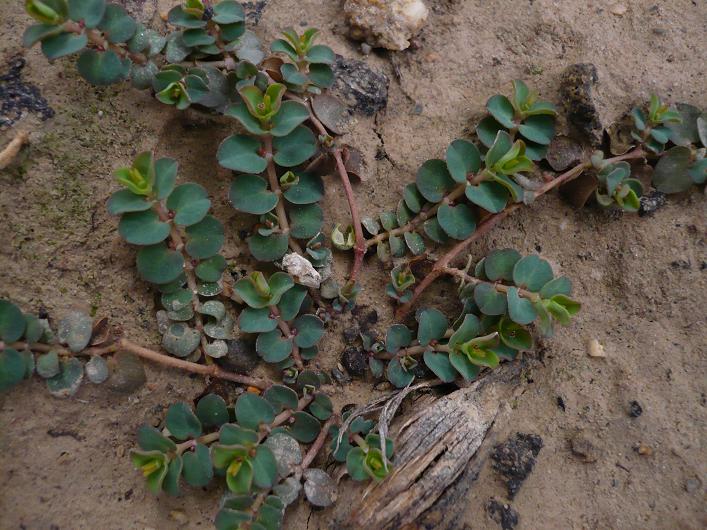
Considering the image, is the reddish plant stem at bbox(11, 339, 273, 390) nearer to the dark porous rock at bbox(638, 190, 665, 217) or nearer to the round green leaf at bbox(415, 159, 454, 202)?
the round green leaf at bbox(415, 159, 454, 202)

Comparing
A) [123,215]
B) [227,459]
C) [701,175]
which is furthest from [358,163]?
[701,175]

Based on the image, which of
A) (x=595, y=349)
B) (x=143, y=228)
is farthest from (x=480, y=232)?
(x=143, y=228)

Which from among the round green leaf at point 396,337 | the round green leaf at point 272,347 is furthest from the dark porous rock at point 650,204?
the round green leaf at point 272,347

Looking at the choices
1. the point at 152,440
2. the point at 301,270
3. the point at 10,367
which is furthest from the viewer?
the point at 301,270

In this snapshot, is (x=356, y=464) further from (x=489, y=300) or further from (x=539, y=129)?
(x=539, y=129)

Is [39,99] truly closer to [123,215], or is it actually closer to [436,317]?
[123,215]

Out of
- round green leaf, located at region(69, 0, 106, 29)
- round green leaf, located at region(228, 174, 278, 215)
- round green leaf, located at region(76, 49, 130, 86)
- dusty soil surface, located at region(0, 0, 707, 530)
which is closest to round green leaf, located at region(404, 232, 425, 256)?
dusty soil surface, located at region(0, 0, 707, 530)
